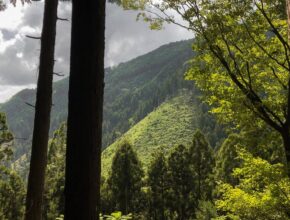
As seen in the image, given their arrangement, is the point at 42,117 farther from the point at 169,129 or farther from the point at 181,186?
the point at 169,129

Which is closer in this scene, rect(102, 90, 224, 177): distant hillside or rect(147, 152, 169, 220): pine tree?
rect(147, 152, 169, 220): pine tree

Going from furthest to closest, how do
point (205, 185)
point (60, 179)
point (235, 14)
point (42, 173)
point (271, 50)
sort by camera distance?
point (205, 185) → point (60, 179) → point (271, 50) → point (235, 14) → point (42, 173)

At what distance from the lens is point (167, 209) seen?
44594mm

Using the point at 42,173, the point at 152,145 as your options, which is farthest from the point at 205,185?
the point at 152,145

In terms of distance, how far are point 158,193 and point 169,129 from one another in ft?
371

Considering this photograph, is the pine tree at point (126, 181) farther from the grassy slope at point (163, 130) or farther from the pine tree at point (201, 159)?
the grassy slope at point (163, 130)

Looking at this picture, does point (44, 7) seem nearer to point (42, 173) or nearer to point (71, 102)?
point (42, 173)

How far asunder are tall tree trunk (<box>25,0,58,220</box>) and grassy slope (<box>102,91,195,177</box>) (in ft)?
370

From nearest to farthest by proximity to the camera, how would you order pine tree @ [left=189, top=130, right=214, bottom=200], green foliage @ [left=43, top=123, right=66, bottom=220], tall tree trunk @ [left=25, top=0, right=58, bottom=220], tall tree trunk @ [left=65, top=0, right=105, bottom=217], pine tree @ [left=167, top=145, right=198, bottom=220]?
tall tree trunk @ [left=65, top=0, right=105, bottom=217] → tall tree trunk @ [left=25, top=0, right=58, bottom=220] → green foliage @ [left=43, top=123, right=66, bottom=220] → pine tree @ [left=167, top=145, right=198, bottom=220] → pine tree @ [left=189, top=130, right=214, bottom=200]

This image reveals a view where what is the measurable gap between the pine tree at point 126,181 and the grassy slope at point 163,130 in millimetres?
74915

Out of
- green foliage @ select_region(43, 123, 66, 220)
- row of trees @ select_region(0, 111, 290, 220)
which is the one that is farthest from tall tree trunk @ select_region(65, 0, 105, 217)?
green foliage @ select_region(43, 123, 66, 220)

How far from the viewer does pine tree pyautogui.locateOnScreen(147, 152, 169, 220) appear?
4481cm

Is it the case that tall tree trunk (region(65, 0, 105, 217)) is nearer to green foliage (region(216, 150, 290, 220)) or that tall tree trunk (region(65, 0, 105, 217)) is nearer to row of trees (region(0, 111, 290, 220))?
green foliage (region(216, 150, 290, 220))

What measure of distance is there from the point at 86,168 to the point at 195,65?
26.6 ft
